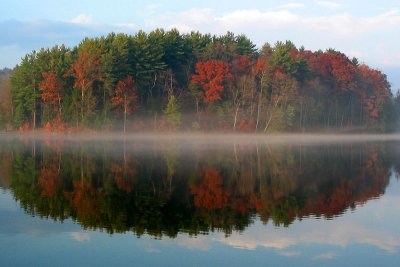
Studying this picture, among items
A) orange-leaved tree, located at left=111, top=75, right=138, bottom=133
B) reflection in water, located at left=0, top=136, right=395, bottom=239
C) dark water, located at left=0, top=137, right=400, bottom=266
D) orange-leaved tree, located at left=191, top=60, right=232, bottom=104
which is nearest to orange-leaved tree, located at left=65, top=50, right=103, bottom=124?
orange-leaved tree, located at left=111, top=75, right=138, bottom=133

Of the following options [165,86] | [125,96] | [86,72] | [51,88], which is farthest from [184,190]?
[165,86]

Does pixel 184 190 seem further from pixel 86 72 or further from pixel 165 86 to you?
pixel 165 86

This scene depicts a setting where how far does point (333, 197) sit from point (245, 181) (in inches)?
187

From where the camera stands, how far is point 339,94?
309ft

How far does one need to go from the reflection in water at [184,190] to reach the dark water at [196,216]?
5cm

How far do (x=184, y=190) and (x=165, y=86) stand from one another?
2054 inches

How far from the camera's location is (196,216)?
15438 mm

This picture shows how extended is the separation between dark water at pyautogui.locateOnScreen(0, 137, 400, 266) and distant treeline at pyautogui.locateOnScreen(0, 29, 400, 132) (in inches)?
1525

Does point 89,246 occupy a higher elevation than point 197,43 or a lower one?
lower

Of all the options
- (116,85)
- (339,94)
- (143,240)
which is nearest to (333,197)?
(143,240)

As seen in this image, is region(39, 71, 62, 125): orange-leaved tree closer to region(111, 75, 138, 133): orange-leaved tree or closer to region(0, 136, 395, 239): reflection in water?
region(111, 75, 138, 133): orange-leaved tree

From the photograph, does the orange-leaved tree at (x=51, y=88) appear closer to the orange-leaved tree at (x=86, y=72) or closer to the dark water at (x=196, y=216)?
the orange-leaved tree at (x=86, y=72)

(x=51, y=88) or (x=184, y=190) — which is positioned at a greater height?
(x=51, y=88)

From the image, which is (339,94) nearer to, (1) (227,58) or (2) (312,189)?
(1) (227,58)
